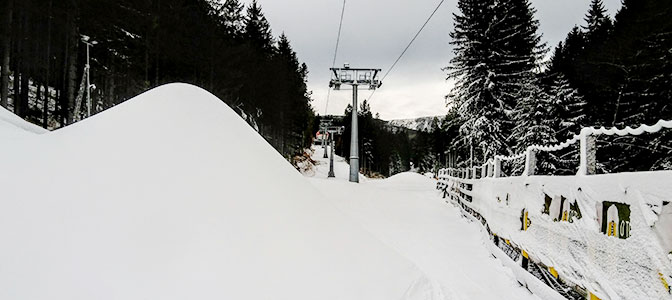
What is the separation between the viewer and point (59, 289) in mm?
2182

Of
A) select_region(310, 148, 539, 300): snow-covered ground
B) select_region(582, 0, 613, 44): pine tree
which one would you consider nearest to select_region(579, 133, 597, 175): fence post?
select_region(310, 148, 539, 300): snow-covered ground

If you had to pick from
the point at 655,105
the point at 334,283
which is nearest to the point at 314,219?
the point at 334,283

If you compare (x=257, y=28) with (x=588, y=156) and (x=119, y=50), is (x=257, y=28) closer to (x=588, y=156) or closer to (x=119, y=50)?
(x=119, y=50)

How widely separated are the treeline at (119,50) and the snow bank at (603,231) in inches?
782

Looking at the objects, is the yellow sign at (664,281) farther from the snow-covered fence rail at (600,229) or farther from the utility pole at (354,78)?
the utility pole at (354,78)

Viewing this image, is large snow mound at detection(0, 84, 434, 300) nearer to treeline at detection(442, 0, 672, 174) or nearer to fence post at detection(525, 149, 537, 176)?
fence post at detection(525, 149, 537, 176)

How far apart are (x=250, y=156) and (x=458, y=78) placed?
23948 mm

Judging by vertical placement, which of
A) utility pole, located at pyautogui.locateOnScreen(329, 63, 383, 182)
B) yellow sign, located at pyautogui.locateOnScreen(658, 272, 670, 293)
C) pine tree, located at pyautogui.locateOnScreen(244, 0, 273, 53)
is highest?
pine tree, located at pyautogui.locateOnScreen(244, 0, 273, 53)

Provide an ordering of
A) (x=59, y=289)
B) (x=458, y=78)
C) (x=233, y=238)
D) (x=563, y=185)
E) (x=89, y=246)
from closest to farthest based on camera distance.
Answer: (x=59, y=289) → (x=89, y=246) → (x=233, y=238) → (x=563, y=185) → (x=458, y=78)

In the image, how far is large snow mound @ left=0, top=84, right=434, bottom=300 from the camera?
2.39 metres

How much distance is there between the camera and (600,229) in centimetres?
255

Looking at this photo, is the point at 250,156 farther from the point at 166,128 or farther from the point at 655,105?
the point at 655,105

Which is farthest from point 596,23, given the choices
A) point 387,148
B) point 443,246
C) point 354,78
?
point 387,148

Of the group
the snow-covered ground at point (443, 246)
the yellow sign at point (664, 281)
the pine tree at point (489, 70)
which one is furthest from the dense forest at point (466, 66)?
the yellow sign at point (664, 281)
